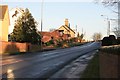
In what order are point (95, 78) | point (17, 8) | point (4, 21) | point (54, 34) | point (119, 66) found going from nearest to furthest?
point (119, 66)
point (95, 78)
point (4, 21)
point (17, 8)
point (54, 34)

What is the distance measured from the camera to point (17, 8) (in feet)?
364

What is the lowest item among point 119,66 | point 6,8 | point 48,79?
point 48,79

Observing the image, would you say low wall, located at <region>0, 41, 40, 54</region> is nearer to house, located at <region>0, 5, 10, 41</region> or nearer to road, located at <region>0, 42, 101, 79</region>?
house, located at <region>0, 5, 10, 41</region>

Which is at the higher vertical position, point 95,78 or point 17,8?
point 17,8

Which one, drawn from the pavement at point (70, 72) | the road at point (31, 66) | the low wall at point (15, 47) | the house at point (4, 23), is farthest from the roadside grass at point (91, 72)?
the house at point (4, 23)

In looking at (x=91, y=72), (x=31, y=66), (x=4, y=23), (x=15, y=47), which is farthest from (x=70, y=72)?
(x=4, y=23)

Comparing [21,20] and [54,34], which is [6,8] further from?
[54,34]

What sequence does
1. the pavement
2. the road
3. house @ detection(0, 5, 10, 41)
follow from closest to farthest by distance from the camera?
the pavement → the road → house @ detection(0, 5, 10, 41)

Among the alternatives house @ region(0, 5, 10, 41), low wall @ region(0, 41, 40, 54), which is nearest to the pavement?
low wall @ region(0, 41, 40, 54)

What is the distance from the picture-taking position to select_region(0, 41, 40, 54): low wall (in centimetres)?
5760

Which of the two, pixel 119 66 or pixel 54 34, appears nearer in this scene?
pixel 119 66

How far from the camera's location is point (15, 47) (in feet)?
205

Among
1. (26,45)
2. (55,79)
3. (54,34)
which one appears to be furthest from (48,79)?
(54,34)

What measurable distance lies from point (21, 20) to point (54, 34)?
72903mm
